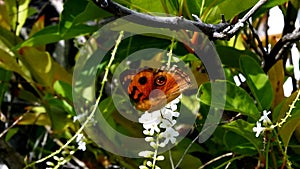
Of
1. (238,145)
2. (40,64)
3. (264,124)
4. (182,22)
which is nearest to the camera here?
(182,22)

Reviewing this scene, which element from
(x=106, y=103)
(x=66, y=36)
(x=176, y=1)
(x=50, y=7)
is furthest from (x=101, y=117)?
(x=50, y=7)

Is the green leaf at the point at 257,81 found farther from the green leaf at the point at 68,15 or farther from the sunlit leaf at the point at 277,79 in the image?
the green leaf at the point at 68,15

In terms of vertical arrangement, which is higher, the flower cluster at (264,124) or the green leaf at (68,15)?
the green leaf at (68,15)

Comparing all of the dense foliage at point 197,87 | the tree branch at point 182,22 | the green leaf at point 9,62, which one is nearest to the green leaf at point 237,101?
the dense foliage at point 197,87

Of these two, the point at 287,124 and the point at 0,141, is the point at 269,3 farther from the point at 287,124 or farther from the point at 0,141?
the point at 0,141

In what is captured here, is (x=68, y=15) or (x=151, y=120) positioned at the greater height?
(x=68, y=15)

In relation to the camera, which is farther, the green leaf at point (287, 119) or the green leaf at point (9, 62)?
the green leaf at point (9, 62)

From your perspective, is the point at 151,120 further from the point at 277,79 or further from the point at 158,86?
the point at 277,79

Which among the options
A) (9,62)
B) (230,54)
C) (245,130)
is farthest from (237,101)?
(9,62)
